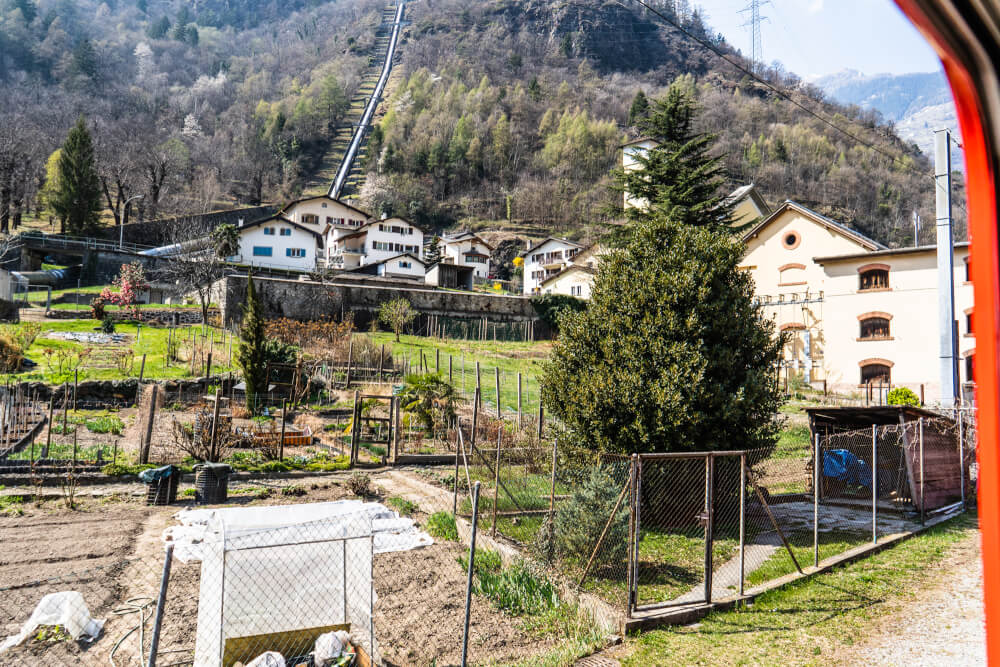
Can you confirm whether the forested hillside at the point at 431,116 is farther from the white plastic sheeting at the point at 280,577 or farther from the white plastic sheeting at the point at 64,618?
the white plastic sheeting at the point at 64,618

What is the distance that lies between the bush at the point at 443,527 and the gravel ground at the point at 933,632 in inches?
245

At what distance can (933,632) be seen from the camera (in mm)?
6848

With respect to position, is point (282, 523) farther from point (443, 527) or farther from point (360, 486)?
point (360, 486)

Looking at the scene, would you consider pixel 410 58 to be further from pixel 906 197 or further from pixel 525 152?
pixel 906 197

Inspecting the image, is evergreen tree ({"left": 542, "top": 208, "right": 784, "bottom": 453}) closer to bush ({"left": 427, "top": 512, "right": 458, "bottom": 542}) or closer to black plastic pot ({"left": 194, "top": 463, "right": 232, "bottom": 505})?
bush ({"left": 427, "top": 512, "right": 458, "bottom": 542})

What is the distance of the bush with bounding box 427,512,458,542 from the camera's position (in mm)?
10609

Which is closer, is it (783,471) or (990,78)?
(990,78)

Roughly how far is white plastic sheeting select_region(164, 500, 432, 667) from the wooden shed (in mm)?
10279

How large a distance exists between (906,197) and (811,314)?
59.1 metres

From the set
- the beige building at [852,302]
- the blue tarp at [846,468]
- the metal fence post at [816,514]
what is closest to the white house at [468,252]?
the beige building at [852,302]

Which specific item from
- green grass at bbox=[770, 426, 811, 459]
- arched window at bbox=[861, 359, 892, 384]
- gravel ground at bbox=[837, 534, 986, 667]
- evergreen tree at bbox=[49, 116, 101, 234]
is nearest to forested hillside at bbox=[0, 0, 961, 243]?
evergreen tree at bbox=[49, 116, 101, 234]

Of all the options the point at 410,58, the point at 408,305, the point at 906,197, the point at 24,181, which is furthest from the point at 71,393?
the point at 410,58

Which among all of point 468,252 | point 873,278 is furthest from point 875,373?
point 468,252

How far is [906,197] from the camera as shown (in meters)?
78.9
